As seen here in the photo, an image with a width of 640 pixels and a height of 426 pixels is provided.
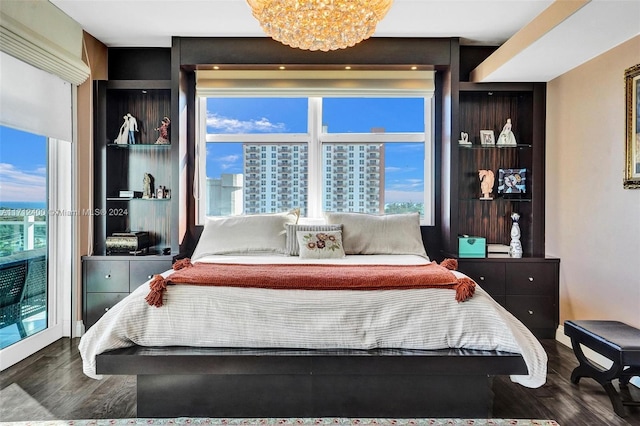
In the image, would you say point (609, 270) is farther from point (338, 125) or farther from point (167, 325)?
point (167, 325)

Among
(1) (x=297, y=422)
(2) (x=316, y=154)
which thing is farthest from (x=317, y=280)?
(2) (x=316, y=154)

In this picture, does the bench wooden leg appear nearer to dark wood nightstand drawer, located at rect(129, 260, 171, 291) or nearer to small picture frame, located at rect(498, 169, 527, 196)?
small picture frame, located at rect(498, 169, 527, 196)

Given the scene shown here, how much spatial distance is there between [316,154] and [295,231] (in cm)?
96

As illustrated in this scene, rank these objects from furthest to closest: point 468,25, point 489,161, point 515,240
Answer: point 489,161 < point 515,240 < point 468,25

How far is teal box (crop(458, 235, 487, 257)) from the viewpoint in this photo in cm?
350

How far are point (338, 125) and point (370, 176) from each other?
1.88ft

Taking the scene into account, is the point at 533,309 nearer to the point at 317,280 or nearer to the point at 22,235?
the point at 317,280

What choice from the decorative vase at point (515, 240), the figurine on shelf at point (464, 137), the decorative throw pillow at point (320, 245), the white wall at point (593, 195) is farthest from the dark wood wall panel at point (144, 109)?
the white wall at point (593, 195)

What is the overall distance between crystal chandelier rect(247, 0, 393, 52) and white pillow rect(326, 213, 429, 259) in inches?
60.5

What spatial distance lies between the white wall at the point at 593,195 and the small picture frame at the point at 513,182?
200 mm

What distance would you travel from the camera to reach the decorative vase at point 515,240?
141 inches

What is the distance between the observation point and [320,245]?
3.16 m

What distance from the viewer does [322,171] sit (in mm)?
3988

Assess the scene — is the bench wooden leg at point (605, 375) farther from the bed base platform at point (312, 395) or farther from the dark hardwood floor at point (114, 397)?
the bed base platform at point (312, 395)
